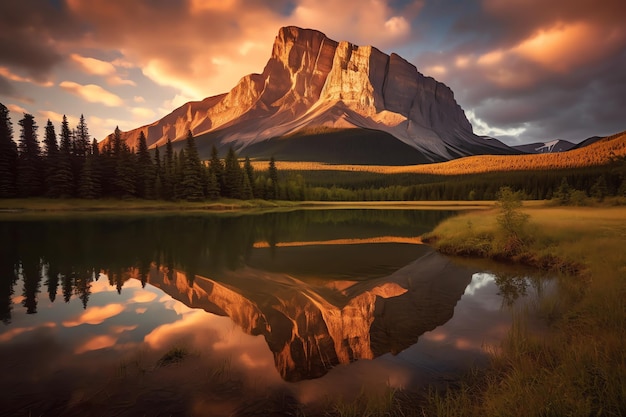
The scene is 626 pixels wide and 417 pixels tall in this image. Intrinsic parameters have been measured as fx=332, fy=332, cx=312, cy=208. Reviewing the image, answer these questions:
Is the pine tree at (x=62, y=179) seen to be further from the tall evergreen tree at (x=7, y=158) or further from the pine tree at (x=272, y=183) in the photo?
the pine tree at (x=272, y=183)

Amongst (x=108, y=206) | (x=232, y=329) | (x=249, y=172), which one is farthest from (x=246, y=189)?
(x=232, y=329)

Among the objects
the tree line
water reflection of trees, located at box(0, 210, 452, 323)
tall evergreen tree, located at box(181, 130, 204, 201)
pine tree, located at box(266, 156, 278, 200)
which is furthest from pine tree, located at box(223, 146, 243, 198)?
water reflection of trees, located at box(0, 210, 452, 323)

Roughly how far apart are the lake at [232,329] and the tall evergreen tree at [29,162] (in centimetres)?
6190

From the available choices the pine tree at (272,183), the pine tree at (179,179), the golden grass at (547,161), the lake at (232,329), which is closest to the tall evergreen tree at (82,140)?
the pine tree at (179,179)

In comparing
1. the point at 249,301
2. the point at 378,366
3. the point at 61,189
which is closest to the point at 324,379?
the point at 378,366

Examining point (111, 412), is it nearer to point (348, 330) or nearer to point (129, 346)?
point (129, 346)

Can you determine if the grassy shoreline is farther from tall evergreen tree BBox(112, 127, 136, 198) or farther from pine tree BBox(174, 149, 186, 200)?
tall evergreen tree BBox(112, 127, 136, 198)

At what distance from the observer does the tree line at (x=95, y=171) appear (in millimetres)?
70250

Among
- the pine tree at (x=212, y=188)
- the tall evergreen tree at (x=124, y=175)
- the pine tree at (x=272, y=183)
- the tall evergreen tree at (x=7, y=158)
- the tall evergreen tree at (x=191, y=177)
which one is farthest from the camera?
the pine tree at (x=272, y=183)

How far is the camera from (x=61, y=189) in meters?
70.2

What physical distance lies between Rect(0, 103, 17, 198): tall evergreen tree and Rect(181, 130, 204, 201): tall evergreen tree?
32947 millimetres

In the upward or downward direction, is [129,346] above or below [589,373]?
below

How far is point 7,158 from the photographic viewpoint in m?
70.6

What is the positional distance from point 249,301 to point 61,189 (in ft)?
251
